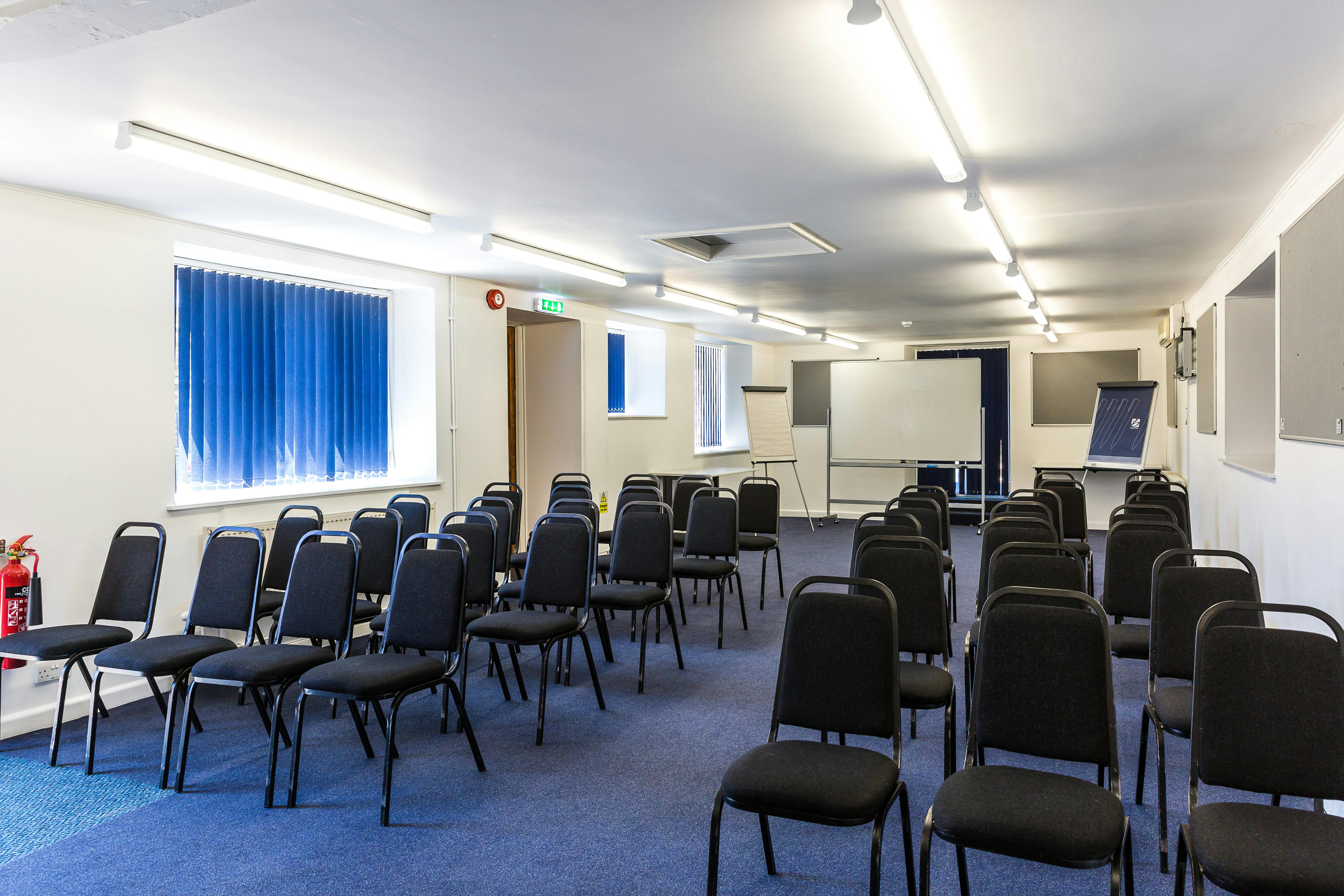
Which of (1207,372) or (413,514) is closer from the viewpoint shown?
(413,514)

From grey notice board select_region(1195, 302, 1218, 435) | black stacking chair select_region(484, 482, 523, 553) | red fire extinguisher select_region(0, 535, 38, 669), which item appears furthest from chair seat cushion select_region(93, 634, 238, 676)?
grey notice board select_region(1195, 302, 1218, 435)

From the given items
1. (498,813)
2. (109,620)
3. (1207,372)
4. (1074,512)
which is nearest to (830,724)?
(498,813)

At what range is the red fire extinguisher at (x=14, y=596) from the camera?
160 inches

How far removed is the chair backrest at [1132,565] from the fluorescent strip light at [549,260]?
400cm

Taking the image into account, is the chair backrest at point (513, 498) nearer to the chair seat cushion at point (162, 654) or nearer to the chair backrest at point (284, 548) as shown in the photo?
the chair backrest at point (284, 548)

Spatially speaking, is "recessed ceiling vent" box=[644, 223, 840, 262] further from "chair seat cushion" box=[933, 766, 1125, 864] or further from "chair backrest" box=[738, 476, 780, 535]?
"chair seat cushion" box=[933, 766, 1125, 864]

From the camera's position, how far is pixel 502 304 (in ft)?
25.0

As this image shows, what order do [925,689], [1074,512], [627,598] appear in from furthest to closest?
[1074,512]
[627,598]
[925,689]

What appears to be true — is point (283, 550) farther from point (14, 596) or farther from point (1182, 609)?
point (1182, 609)

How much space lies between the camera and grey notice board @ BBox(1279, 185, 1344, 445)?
3.39m

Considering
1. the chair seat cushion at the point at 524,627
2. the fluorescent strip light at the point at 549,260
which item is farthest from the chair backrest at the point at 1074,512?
the chair seat cushion at the point at 524,627

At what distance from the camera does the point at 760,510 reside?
7020mm

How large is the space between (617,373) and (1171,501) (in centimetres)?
649

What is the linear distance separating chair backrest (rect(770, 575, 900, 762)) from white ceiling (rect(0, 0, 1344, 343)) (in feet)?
5.81
